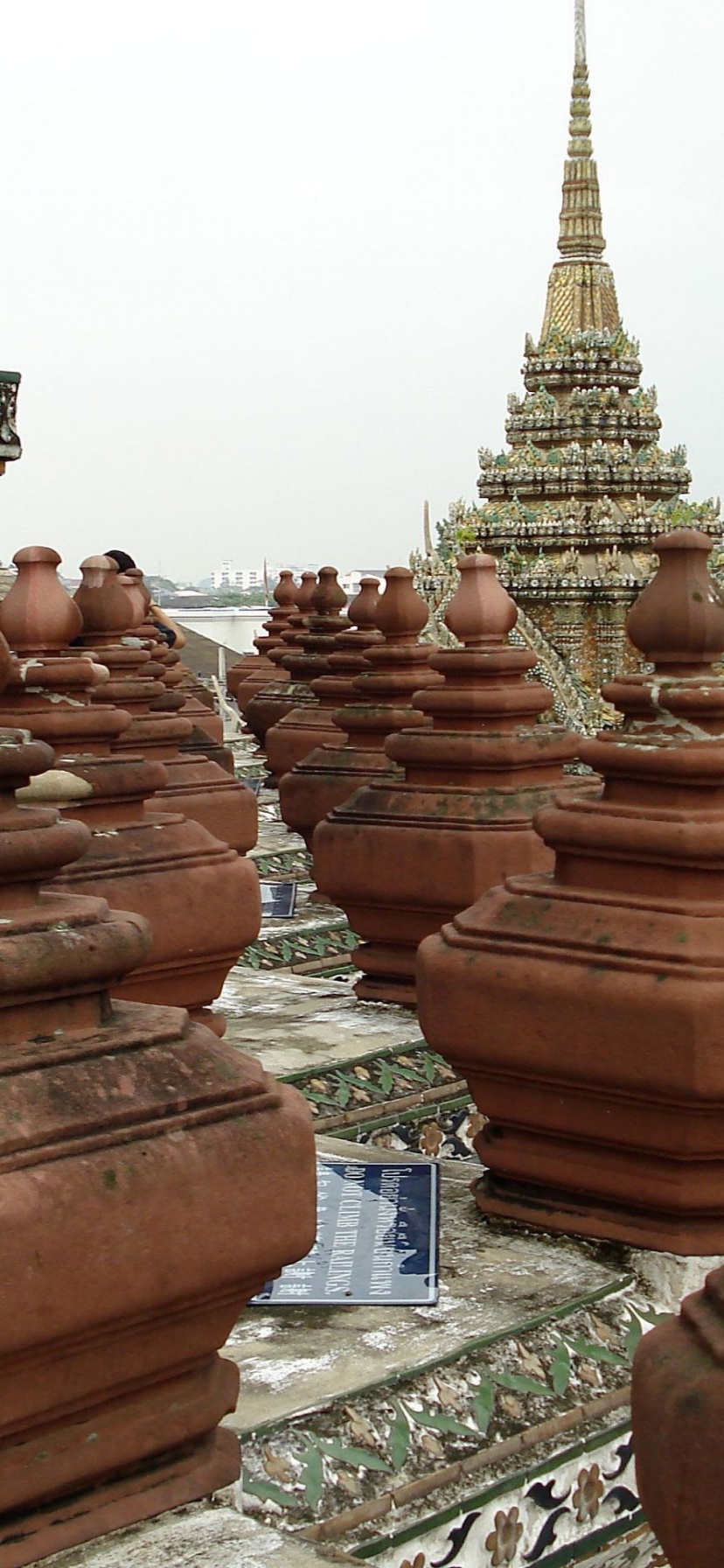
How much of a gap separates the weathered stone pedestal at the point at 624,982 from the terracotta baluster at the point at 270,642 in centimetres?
1016

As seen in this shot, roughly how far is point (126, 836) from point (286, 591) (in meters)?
10.6

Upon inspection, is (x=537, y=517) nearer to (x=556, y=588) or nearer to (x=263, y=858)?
(x=556, y=588)

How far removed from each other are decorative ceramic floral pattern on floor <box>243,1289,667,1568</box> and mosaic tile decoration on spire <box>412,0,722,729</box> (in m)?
20.6

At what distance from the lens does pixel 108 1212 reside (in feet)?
8.94

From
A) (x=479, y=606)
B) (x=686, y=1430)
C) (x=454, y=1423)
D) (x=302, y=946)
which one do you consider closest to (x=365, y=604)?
(x=302, y=946)

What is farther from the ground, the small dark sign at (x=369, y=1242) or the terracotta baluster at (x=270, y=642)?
the terracotta baluster at (x=270, y=642)

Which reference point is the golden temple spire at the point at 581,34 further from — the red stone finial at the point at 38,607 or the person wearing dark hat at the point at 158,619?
the red stone finial at the point at 38,607

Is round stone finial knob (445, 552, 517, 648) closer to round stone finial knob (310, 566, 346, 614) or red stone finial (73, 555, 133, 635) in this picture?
red stone finial (73, 555, 133, 635)

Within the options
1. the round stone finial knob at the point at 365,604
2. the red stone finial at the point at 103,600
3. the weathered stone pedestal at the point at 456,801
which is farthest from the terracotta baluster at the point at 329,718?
the weathered stone pedestal at the point at 456,801

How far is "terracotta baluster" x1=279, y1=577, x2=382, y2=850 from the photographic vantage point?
8.29 metres

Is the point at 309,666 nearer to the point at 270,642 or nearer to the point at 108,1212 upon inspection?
the point at 270,642

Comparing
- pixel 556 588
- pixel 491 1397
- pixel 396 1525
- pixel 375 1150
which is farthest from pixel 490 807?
pixel 556 588

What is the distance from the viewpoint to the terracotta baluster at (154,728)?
6.66 metres

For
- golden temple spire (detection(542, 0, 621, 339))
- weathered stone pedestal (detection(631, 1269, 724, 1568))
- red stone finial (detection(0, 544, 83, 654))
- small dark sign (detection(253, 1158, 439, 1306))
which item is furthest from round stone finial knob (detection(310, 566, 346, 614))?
golden temple spire (detection(542, 0, 621, 339))
